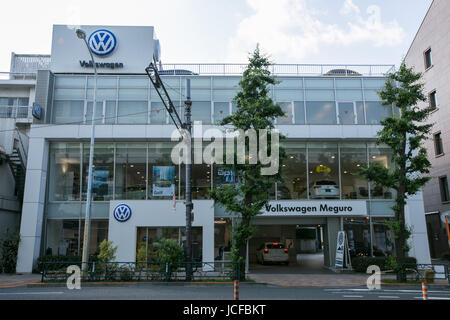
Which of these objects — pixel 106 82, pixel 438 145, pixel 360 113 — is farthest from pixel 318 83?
pixel 438 145

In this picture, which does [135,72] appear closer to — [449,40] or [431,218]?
[449,40]

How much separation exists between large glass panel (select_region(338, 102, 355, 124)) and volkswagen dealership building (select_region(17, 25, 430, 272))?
0.38 ft

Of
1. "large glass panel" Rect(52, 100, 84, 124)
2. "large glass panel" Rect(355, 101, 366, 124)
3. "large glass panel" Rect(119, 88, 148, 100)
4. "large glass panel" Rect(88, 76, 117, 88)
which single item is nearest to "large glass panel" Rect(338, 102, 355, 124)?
"large glass panel" Rect(355, 101, 366, 124)

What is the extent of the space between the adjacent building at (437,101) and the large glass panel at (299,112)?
540 inches

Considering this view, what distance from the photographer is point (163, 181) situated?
22.3 meters

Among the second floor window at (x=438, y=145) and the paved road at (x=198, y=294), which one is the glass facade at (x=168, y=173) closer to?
the paved road at (x=198, y=294)

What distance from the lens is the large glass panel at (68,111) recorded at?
2233 centimetres

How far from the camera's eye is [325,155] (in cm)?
2288

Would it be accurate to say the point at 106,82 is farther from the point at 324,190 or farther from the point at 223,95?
the point at 324,190

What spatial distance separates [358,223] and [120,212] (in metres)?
13.9

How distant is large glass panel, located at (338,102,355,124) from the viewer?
2291 cm

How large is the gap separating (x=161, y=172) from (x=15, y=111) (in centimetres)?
1325

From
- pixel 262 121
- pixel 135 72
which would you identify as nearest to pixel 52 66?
pixel 135 72

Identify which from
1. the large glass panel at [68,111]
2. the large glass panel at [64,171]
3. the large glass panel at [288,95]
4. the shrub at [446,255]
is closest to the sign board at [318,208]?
the large glass panel at [288,95]
